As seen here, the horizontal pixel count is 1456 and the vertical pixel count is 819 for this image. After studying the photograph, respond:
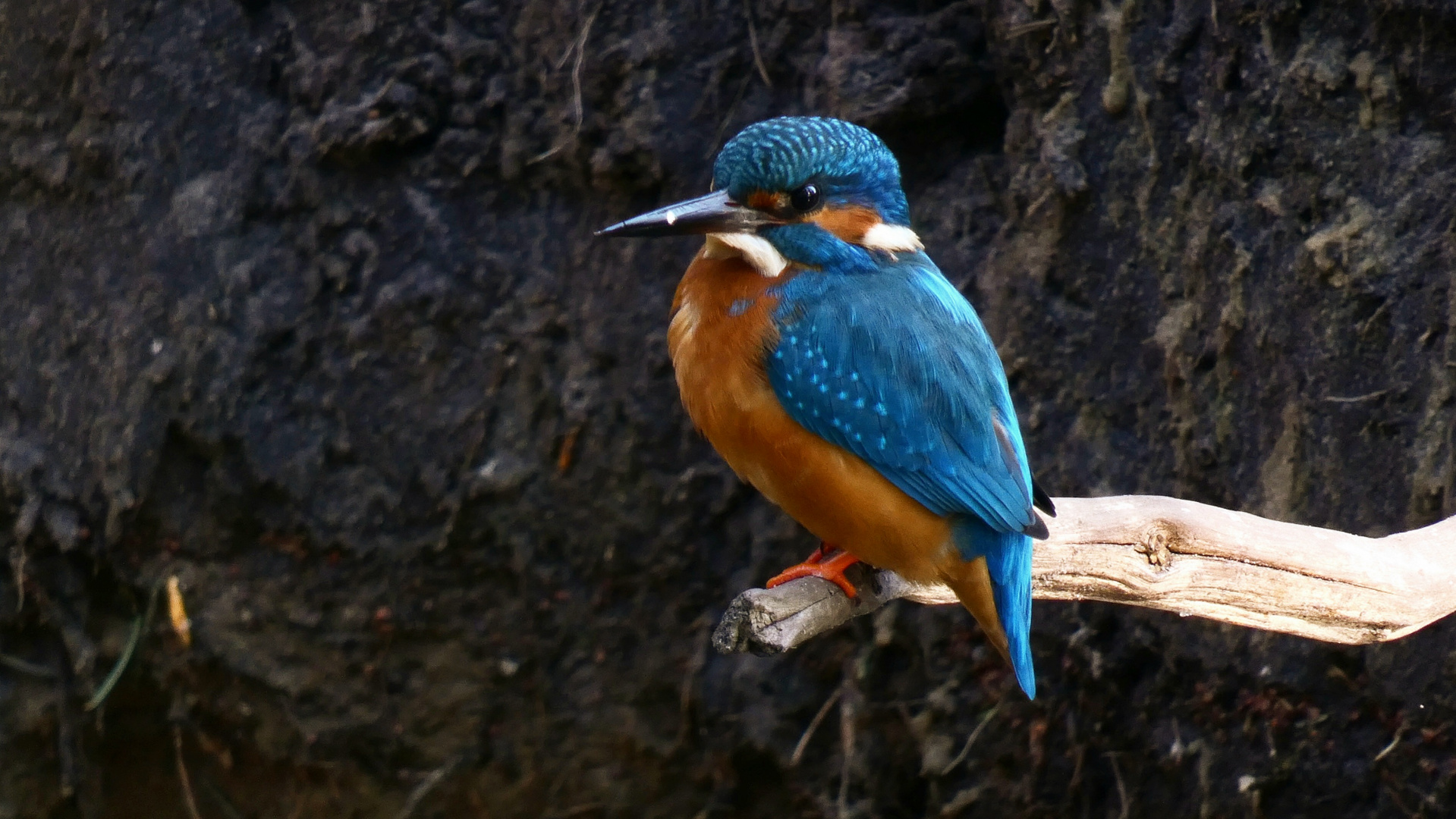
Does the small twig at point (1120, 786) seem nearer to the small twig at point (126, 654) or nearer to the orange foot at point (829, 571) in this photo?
the orange foot at point (829, 571)

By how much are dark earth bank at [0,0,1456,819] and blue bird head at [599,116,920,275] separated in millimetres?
748

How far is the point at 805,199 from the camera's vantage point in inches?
96.0

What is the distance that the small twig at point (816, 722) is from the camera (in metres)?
3.62

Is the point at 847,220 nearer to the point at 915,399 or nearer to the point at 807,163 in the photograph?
the point at 807,163

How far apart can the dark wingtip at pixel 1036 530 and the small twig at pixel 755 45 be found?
1625mm

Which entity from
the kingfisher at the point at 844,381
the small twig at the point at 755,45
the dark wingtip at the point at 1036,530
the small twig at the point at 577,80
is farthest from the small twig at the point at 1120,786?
the small twig at the point at 577,80

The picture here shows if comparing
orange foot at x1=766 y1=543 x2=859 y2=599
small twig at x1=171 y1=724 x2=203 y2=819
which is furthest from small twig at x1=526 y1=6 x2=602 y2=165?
small twig at x1=171 y1=724 x2=203 y2=819

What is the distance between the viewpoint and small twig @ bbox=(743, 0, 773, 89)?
3.39 m

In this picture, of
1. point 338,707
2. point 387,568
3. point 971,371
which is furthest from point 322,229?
point 971,371

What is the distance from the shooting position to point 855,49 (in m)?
3.26

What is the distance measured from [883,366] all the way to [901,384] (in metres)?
0.04

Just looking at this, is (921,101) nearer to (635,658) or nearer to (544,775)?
(635,658)

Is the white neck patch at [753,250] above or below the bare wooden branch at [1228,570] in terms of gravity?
above

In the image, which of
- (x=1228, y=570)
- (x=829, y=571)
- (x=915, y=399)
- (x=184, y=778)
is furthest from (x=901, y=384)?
(x=184, y=778)
